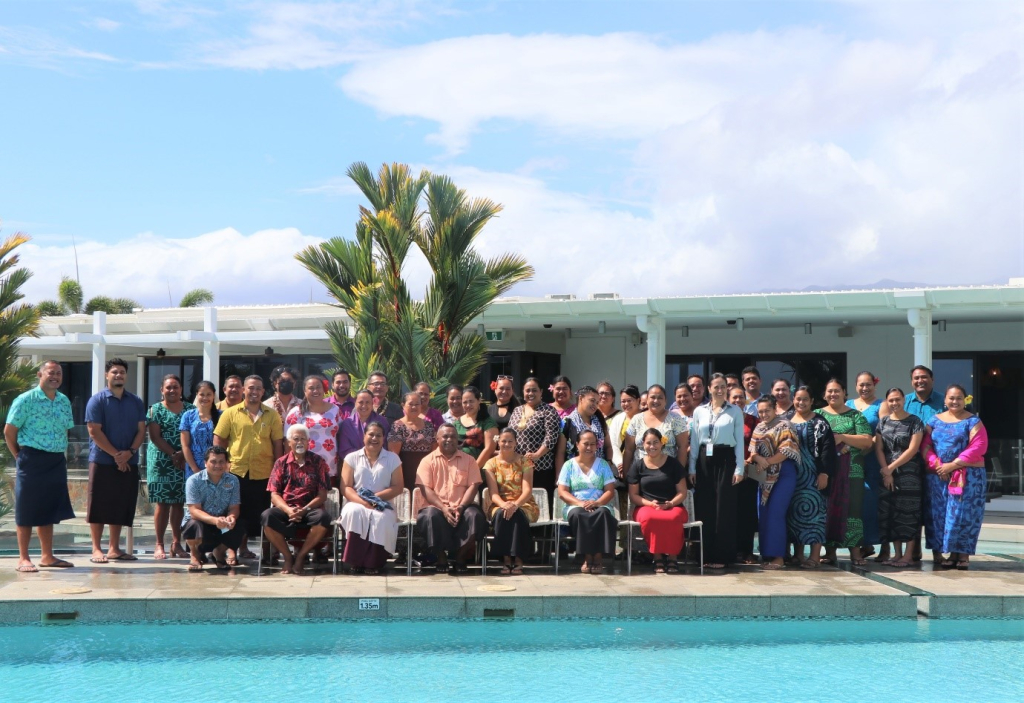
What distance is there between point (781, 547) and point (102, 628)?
5258mm

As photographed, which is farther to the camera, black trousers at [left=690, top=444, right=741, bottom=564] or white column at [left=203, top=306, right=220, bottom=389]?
white column at [left=203, top=306, right=220, bottom=389]

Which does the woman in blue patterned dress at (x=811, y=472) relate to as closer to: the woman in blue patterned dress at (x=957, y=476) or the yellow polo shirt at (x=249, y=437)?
the woman in blue patterned dress at (x=957, y=476)

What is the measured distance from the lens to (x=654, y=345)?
53.1 feet

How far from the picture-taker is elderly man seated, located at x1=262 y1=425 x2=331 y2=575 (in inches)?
321

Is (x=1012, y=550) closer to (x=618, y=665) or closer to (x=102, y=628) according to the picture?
(x=618, y=665)

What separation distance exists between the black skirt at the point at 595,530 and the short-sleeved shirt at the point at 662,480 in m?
0.40

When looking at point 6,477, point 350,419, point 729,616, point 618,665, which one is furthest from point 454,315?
point 618,665

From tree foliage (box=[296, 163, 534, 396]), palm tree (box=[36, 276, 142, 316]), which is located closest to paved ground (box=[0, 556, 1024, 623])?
tree foliage (box=[296, 163, 534, 396])

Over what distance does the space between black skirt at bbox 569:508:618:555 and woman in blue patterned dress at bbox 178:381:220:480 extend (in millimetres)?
3053

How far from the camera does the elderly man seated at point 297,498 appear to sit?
321 inches

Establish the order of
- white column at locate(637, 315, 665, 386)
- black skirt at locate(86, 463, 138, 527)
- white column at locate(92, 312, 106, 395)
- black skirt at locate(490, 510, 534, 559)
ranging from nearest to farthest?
black skirt at locate(490, 510, 534, 559)
black skirt at locate(86, 463, 138, 527)
white column at locate(637, 315, 665, 386)
white column at locate(92, 312, 106, 395)

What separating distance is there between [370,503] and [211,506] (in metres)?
1.24

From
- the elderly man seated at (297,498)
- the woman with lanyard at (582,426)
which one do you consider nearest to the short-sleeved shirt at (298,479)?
the elderly man seated at (297,498)

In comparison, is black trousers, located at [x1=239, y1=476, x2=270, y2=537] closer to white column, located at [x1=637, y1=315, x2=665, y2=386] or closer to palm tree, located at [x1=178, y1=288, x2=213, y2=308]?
white column, located at [x1=637, y1=315, x2=665, y2=386]
